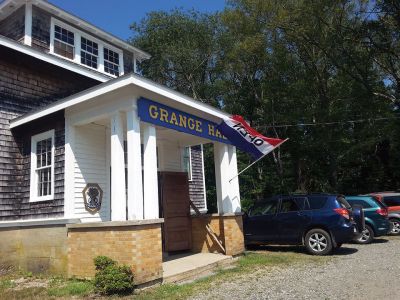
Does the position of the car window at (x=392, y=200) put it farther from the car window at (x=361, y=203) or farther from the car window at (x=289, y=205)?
the car window at (x=289, y=205)

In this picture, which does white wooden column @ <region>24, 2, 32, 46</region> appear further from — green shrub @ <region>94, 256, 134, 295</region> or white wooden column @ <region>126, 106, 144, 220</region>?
green shrub @ <region>94, 256, 134, 295</region>

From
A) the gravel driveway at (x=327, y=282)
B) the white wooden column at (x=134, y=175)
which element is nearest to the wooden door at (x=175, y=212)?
the gravel driveway at (x=327, y=282)

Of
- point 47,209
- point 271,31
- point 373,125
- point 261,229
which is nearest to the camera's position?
point 47,209

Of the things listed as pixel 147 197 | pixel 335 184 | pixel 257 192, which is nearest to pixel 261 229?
pixel 147 197

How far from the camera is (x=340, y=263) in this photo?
405 inches

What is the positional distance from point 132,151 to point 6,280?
4683 mm

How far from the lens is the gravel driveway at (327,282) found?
7.26 metres

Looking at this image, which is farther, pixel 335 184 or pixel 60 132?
pixel 335 184

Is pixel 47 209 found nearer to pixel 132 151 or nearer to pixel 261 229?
pixel 132 151

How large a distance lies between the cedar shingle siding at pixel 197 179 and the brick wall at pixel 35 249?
23.4 feet

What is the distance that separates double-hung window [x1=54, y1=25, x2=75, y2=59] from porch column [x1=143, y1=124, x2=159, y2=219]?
7320 millimetres

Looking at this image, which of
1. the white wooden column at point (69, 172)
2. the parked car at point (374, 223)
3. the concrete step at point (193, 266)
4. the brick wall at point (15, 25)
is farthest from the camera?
the parked car at point (374, 223)

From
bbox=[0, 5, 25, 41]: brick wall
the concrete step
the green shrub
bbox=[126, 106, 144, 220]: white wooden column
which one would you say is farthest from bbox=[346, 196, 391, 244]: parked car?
bbox=[0, 5, 25, 41]: brick wall

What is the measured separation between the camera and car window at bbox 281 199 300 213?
12.6m
